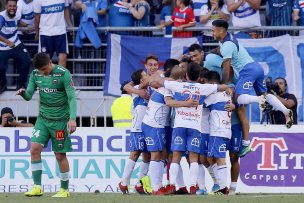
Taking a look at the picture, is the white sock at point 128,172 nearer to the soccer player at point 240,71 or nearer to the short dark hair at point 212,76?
the soccer player at point 240,71

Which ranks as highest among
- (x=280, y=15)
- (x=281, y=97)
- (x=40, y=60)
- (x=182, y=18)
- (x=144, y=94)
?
(x=280, y=15)

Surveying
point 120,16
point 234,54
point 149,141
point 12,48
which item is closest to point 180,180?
point 149,141

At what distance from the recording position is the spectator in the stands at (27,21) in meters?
25.1

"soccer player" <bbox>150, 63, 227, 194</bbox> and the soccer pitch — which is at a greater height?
"soccer player" <bbox>150, 63, 227, 194</bbox>

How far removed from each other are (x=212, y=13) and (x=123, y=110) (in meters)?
3.81

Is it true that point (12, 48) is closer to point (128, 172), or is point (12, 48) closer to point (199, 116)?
point (128, 172)

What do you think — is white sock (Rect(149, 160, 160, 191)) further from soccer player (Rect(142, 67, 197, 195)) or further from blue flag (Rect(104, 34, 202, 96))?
blue flag (Rect(104, 34, 202, 96))

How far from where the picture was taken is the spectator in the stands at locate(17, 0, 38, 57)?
25109 mm

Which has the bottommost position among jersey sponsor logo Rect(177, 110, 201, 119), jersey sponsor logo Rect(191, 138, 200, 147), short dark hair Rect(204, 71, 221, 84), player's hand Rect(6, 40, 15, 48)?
jersey sponsor logo Rect(191, 138, 200, 147)

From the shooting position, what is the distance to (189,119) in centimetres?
1902

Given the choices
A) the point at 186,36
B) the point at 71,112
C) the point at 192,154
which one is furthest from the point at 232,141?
the point at 186,36

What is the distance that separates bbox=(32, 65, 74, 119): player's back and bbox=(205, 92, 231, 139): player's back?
7.31ft

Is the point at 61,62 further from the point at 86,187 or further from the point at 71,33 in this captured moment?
the point at 86,187

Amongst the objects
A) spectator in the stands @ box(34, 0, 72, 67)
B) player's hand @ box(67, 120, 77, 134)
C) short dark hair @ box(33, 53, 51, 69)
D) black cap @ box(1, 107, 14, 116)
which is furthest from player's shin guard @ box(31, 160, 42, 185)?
spectator in the stands @ box(34, 0, 72, 67)
